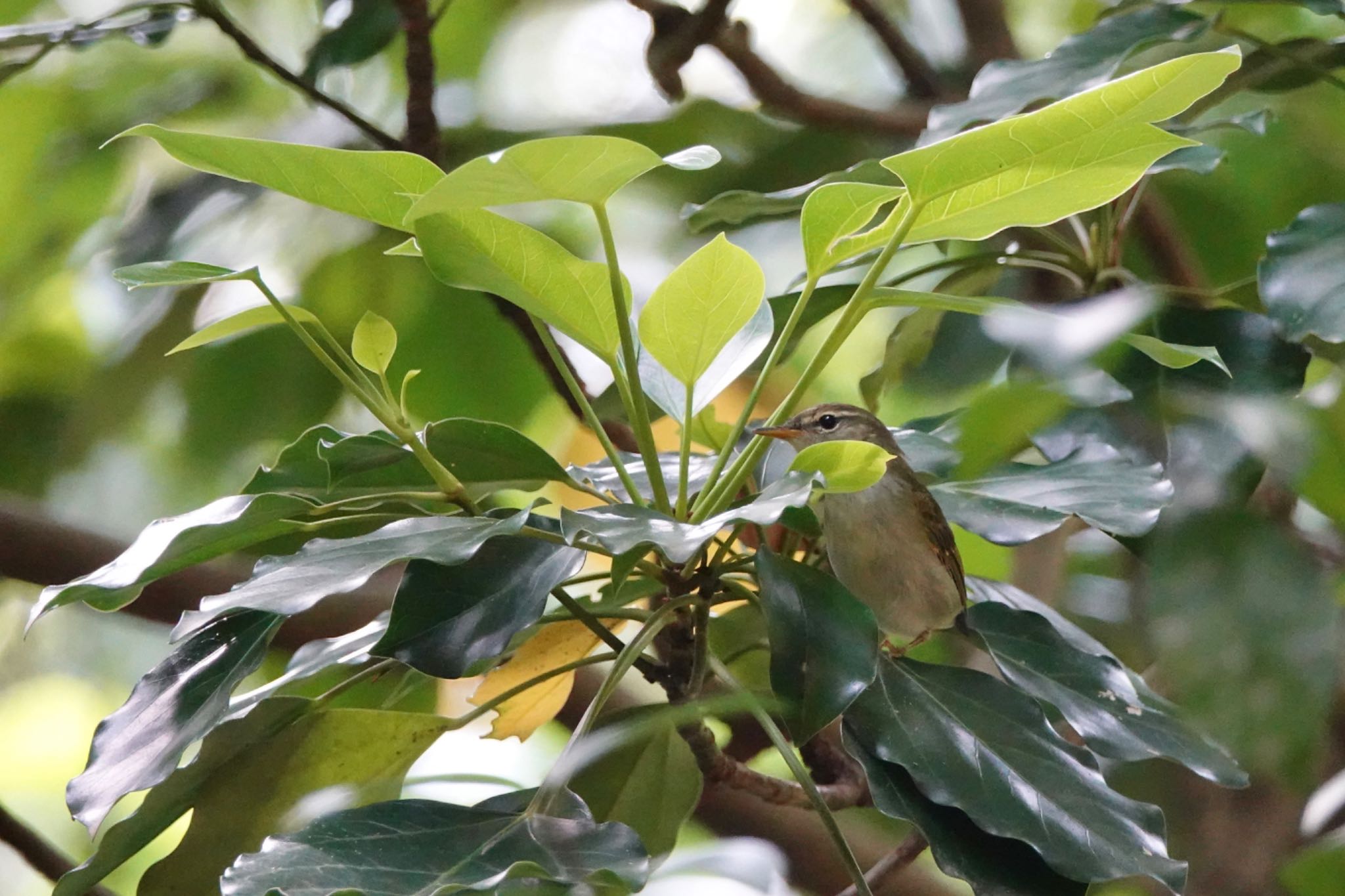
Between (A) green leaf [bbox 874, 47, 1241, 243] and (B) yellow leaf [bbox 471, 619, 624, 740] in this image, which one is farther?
(B) yellow leaf [bbox 471, 619, 624, 740]

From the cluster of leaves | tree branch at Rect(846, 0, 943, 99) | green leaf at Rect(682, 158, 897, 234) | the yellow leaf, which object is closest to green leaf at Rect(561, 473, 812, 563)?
the cluster of leaves

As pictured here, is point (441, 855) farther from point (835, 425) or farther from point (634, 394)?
point (835, 425)

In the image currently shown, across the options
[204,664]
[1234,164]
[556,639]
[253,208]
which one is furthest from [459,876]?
[1234,164]

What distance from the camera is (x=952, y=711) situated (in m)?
1.07

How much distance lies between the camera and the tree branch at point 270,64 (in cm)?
162

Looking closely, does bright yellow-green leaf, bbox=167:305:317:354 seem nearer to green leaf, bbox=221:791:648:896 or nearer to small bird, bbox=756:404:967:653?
green leaf, bbox=221:791:648:896

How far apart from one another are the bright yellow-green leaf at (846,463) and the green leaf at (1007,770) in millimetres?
228

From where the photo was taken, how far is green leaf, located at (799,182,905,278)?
0.94 metres

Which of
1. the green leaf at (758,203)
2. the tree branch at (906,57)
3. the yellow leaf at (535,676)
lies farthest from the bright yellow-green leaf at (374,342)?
the tree branch at (906,57)

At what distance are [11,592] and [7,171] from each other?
2.70 ft

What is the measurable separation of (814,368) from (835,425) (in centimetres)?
95

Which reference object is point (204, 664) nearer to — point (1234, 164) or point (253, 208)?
point (253, 208)

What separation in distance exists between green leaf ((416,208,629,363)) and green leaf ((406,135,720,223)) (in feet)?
0.33

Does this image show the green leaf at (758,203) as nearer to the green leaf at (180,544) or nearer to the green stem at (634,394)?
the green stem at (634,394)
